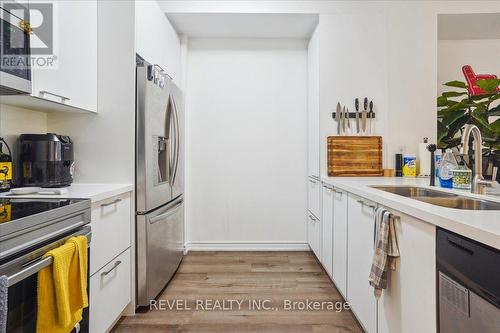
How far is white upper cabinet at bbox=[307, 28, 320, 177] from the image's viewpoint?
2762 mm

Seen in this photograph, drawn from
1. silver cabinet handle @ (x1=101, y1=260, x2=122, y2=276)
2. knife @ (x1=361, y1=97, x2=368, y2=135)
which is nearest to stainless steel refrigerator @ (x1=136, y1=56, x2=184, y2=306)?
silver cabinet handle @ (x1=101, y1=260, x2=122, y2=276)

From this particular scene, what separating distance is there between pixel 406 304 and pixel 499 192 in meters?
0.74

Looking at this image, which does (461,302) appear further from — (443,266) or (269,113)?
(269,113)

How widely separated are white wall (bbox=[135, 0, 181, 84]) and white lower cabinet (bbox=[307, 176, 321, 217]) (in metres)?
1.71

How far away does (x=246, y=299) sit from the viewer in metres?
2.14

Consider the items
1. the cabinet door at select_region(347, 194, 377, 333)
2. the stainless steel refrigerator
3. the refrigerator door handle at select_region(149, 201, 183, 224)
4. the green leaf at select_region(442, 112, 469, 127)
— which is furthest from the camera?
the green leaf at select_region(442, 112, 469, 127)

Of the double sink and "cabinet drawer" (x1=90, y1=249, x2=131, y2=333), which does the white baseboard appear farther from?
the double sink

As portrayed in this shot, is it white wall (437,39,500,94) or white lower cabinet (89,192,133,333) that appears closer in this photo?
white lower cabinet (89,192,133,333)

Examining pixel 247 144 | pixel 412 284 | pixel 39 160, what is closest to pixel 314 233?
pixel 247 144

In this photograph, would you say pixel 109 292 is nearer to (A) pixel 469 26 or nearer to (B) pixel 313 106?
(B) pixel 313 106

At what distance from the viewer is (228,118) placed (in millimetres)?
3215

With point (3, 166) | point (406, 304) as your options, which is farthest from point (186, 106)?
point (406, 304)

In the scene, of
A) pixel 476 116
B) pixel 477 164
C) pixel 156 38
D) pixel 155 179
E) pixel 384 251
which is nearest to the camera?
pixel 384 251

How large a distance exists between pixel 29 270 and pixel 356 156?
93.6 inches
